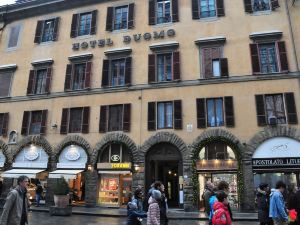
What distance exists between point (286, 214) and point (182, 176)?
497 inches

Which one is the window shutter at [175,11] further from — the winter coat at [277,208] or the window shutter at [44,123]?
the winter coat at [277,208]

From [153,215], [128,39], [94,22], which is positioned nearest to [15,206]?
[153,215]

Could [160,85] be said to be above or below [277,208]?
above

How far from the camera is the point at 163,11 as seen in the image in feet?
77.3

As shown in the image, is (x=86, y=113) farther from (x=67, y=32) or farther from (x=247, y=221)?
(x=247, y=221)

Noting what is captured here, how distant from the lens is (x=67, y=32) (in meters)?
25.5

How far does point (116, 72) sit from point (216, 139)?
876cm

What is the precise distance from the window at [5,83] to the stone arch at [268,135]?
62.2 feet

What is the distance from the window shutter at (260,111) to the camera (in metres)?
19.2

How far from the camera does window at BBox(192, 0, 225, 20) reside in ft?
72.3

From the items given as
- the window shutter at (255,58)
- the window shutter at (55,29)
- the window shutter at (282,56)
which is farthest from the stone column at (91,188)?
the window shutter at (282,56)

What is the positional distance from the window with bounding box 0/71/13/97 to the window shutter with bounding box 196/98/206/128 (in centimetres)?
1545

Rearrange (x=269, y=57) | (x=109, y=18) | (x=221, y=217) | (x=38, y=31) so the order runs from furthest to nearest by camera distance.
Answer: (x=38, y=31)
(x=109, y=18)
(x=269, y=57)
(x=221, y=217)

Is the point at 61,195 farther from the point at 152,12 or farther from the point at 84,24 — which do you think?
the point at 152,12
